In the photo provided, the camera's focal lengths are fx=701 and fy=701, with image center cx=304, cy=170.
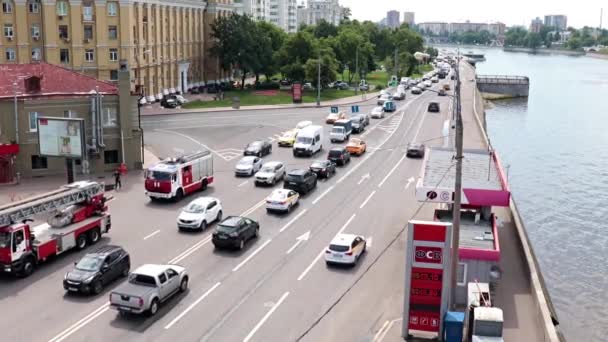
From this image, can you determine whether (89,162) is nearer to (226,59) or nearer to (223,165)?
(223,165)

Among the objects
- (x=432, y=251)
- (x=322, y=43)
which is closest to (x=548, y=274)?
(x=432, y=251)

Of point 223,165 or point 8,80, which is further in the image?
point 223,165

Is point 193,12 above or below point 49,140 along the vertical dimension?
above

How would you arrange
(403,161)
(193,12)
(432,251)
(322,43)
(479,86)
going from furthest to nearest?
(479,86) → (322,43) → (193,12) → (403,161) → (432,251)

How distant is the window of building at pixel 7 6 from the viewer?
7319 cm

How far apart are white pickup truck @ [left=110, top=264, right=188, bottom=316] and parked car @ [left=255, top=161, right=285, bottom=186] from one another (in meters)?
18.7

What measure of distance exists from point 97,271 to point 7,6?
56.9 metres

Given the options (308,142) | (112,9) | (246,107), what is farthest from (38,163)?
(246,107)

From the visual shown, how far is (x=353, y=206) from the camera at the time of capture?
40.2m

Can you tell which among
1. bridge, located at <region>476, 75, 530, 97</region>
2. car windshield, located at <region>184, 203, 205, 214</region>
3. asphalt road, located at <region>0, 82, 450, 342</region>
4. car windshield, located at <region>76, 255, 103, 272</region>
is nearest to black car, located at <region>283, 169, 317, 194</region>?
asphalt road, located at <region>0, 82, 450, 342</region>

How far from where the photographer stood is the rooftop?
1805 inches

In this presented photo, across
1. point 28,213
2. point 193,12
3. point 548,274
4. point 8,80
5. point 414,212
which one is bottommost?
point 548,274

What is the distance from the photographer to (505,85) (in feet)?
443

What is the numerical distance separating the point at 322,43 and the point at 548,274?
301 ft
